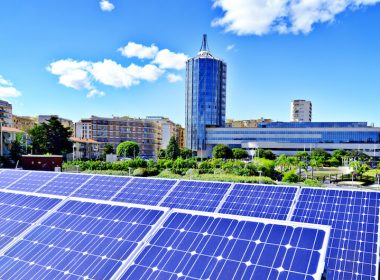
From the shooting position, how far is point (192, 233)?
5531mm

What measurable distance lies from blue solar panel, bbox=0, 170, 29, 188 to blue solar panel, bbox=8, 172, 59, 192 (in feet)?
1.15

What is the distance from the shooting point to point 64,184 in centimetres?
1412

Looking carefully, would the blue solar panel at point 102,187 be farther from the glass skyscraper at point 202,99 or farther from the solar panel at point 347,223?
the glass skyscraper at point 202,99

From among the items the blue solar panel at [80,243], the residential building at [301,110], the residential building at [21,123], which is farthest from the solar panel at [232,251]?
the residential building at [301,110]

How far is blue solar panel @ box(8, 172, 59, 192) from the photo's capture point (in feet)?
45.7

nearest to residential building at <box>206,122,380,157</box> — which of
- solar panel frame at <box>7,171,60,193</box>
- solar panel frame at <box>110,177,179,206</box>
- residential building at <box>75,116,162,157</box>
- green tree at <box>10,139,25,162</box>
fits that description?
residential building at <box>75,116,162,157</box>

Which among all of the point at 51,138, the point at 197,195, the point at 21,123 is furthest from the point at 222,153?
the point at 21,123

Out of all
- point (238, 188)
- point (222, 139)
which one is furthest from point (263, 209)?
point (222, 139)

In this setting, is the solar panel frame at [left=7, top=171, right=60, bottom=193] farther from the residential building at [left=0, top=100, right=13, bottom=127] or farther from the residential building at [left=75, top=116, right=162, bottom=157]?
the residential building at [left=0, top=100, right=13, bottom=127]

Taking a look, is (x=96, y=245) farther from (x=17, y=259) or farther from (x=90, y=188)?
(x=90, y=188)

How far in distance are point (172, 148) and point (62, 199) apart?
83.1 meters

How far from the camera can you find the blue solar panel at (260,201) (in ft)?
35.1

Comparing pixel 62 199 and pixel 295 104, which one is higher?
pixel 295 104

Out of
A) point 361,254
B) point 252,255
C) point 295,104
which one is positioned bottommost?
point 361,254
